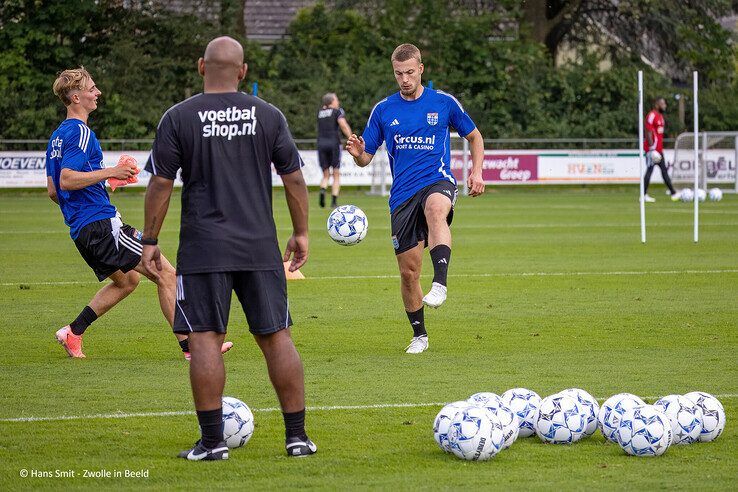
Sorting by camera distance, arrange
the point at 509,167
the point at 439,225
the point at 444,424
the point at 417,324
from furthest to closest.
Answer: the point at 509,167, the point at 417,324, the point at 439,225, the point at 444,424

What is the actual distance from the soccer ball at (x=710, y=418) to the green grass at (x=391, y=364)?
105 mm

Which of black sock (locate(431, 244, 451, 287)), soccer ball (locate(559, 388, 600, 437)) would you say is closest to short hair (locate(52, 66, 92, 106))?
black sock (locate(431, 244, 451, 287))

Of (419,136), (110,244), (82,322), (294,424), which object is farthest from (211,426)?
(419,136)

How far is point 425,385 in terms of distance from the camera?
801cm

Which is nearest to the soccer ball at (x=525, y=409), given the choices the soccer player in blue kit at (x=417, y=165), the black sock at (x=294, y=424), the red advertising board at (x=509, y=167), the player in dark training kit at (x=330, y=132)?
the black sock at (x=294, y=424)

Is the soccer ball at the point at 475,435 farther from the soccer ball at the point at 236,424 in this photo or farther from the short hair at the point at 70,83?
the short hair at the point at 70,83

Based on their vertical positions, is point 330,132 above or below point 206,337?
above

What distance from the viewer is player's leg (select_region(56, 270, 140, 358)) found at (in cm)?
928

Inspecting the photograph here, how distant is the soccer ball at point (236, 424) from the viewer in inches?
247

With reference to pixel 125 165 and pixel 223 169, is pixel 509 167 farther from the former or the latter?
pixel 223 169

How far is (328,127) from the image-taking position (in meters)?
27.1

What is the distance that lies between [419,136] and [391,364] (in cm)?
192

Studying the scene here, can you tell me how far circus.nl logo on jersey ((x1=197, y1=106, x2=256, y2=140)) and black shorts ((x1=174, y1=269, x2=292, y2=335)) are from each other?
26.5 inches

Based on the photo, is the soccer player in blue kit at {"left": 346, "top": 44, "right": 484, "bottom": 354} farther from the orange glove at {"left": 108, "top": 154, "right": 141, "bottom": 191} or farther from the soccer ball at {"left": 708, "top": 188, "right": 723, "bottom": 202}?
the soccer ball at {"left": 708, "top": 188, "right": 723, "bottom": 202}
